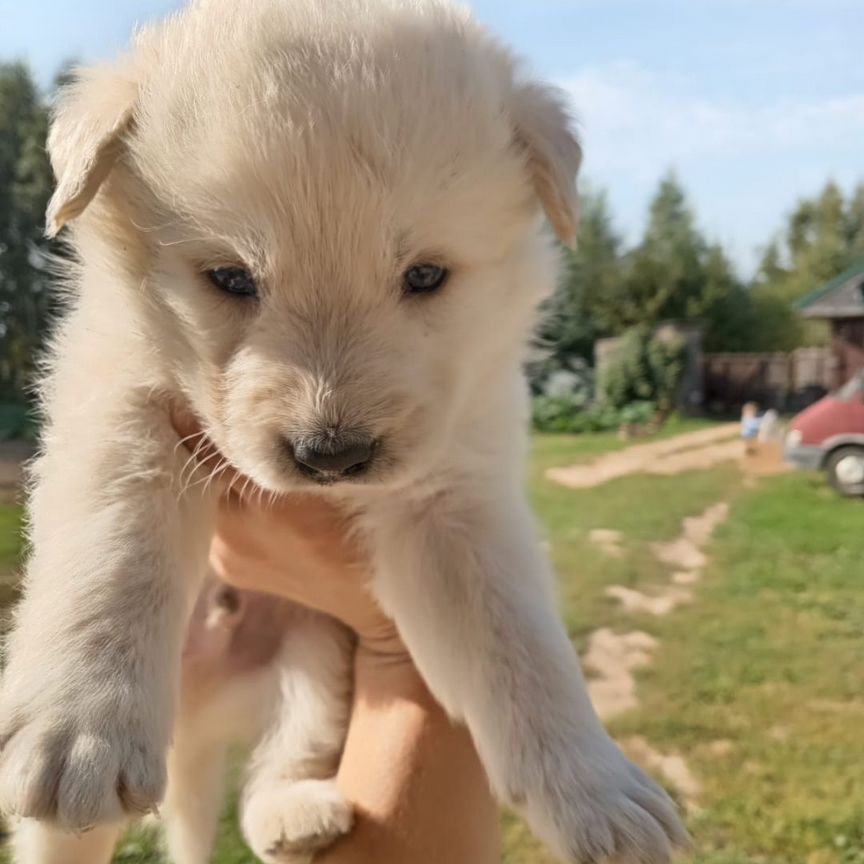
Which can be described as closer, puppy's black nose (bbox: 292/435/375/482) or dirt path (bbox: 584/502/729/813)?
puppy's black nose (bbox: 292/435/375/482)

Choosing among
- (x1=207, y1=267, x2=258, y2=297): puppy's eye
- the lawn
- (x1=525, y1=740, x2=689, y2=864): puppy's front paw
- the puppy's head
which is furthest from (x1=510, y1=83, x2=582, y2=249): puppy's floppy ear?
the lawn

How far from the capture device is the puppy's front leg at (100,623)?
1.16 metres

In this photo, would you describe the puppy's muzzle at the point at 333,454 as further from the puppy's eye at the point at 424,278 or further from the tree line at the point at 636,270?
the tree line at the point at 636,270

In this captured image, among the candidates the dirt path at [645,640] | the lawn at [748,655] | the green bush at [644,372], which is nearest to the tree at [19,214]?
the lawn at [748,655]

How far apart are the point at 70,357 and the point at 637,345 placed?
896 centimetres

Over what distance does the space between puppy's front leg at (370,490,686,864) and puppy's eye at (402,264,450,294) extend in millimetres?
528

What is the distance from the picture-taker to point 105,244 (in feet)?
4.89

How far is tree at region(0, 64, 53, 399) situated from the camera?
277 cm

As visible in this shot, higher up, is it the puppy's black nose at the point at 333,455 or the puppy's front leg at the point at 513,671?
the puppy's black nose at the point at 333,455

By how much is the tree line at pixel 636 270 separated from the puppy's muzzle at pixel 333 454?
2.85 ft

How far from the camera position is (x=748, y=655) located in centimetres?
426

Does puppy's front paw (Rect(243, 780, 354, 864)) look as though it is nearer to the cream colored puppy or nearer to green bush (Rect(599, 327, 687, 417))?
the cream colored puppy

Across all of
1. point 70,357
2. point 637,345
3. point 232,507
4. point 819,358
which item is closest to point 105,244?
point 70,357

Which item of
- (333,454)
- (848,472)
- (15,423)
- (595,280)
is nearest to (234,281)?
(333,454)
